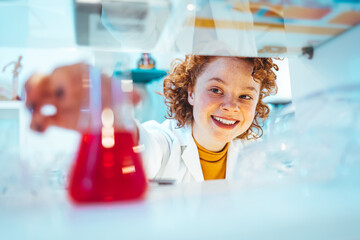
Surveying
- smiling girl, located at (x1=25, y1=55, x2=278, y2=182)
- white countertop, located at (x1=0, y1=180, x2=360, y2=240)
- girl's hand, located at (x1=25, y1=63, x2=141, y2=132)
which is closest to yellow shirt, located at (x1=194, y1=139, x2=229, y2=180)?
smiling girl, located at (x1=25, y1=55, x2=278, y2=182)

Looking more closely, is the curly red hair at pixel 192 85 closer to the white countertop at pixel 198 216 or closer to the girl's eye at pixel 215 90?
the girl's eye at pixel 215 90

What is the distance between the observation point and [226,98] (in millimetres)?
769

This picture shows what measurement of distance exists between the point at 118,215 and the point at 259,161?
1.10 feet

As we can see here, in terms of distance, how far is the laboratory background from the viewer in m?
0.28

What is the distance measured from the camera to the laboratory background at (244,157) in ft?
0.91

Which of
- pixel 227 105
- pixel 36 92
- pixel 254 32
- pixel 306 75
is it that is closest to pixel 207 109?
pixel 227 105

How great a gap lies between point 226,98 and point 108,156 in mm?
464

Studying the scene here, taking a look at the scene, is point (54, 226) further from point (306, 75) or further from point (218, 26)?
point (306, 75)

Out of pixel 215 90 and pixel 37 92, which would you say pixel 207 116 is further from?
pixel 37 92

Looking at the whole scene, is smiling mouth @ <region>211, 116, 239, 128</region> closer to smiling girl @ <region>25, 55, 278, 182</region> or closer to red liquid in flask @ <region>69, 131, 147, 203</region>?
smiling girl @ <region>25, 55, 278, 182</region>

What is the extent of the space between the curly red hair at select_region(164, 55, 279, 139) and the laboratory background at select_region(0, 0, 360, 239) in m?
0.15

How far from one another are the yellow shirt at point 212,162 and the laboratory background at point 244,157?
288mm

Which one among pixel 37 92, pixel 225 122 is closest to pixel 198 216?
pixel 37 92

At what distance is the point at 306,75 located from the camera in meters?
0.61
